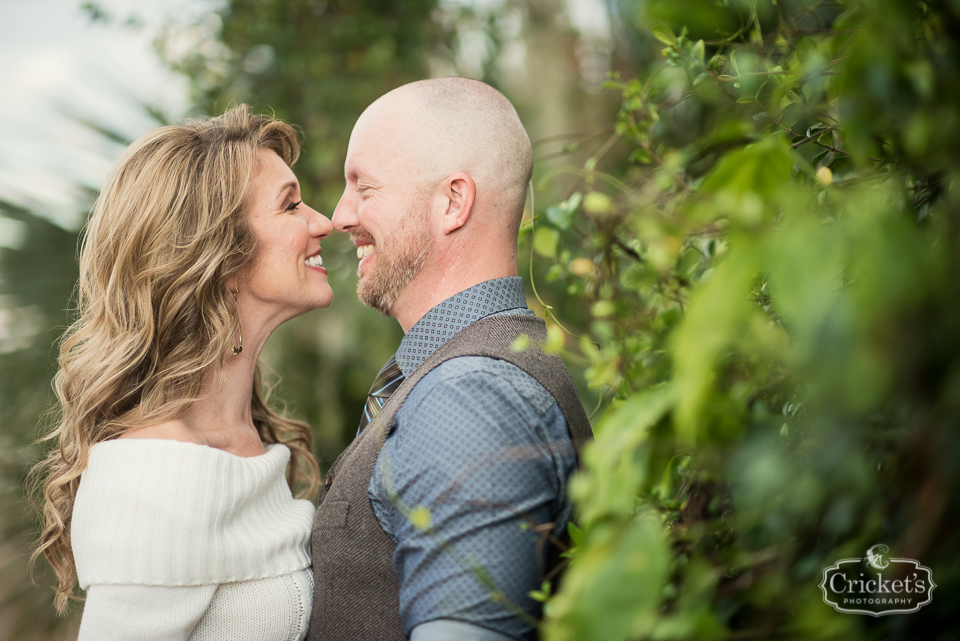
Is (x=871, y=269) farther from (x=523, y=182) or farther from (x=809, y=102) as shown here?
(x=523, y=182)

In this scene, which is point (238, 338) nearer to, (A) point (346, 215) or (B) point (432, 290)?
(A) point (346, 215)

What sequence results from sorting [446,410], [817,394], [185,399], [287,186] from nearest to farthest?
[817,394] → [446,410] → [185,399] → [287,186]

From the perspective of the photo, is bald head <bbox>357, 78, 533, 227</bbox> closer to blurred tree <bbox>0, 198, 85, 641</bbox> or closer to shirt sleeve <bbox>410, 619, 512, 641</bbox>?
shirt sleeve <bbox>410, 619, 512, 641</bbox>

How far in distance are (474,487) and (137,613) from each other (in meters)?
0.84

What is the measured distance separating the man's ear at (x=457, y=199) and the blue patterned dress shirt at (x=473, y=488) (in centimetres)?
44

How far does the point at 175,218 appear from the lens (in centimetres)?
172

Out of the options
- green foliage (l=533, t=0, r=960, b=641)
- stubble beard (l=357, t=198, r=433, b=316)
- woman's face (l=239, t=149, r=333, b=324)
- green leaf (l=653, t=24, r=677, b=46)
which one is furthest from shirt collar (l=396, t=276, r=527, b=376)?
green foliage (l=533, t=0, r=960, b=641)

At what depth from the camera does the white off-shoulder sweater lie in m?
1.37

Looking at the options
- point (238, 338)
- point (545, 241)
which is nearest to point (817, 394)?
point (545, 241)

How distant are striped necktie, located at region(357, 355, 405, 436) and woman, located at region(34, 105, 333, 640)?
0.30 m

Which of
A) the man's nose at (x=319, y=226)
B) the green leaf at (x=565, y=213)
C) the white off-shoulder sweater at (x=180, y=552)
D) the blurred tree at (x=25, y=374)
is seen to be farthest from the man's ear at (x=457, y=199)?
the blurred tree at (x=25, y=374)

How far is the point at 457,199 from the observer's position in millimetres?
1646

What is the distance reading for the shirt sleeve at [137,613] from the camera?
4.45 feet

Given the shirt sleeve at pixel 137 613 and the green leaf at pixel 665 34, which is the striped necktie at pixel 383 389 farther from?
the green leaf at pixel 665 34
